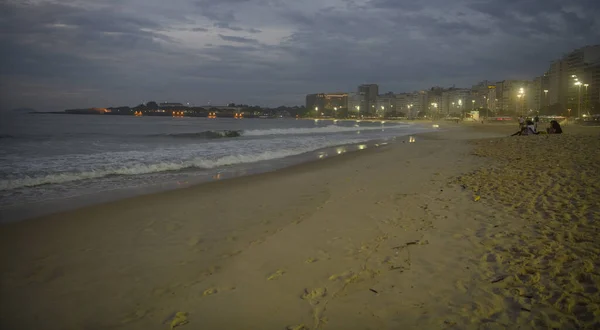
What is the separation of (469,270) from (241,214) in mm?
3875

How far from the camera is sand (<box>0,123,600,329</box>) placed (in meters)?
2.94

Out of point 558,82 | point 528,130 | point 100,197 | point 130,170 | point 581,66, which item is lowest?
point 100,197

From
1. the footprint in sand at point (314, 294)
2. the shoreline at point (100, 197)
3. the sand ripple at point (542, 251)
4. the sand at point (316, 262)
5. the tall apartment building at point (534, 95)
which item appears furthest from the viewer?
the tall apartment building at point (534, 95)

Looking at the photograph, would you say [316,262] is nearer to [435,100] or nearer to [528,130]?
[528,130]

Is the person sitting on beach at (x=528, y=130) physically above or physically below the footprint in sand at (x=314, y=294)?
above

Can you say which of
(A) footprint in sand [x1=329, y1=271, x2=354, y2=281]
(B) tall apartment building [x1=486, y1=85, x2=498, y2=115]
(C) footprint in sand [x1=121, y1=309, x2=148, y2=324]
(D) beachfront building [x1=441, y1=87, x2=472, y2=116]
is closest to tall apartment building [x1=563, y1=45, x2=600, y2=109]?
(B) tall apartment building [x1=486, y1=85, x2=498, y2=115]

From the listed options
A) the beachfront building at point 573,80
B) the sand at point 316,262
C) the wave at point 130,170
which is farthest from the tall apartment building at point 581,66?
the sand at point 316,262

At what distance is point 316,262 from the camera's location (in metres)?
3.99

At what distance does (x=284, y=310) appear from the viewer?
3031 millimetres

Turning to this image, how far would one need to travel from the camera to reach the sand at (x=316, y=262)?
116 inches

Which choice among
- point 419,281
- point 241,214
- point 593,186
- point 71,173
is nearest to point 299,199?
→ point 241,214

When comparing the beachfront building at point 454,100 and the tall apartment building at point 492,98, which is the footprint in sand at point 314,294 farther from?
the beachfront building at point 454,100

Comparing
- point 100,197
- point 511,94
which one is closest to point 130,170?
point 100,197

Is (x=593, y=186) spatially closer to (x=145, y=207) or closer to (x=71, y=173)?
(x=145, y=207)
